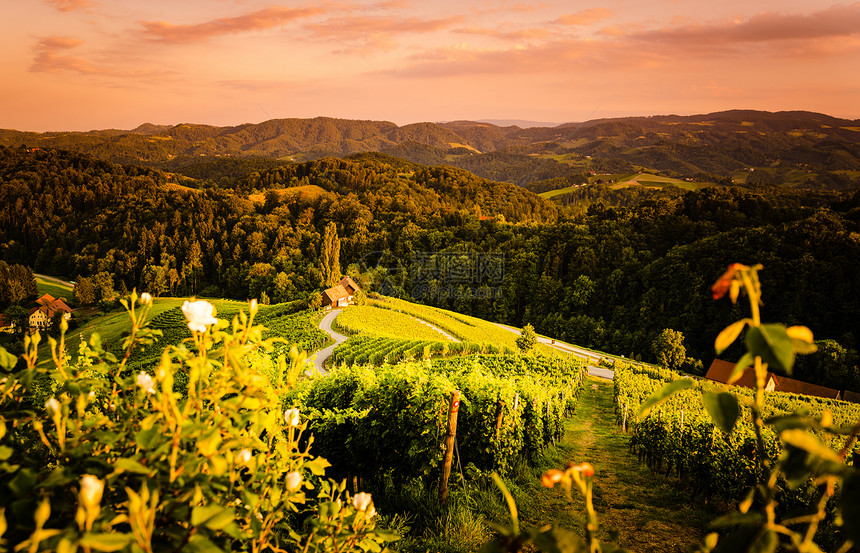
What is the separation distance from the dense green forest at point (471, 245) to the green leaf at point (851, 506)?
48103 millimetres

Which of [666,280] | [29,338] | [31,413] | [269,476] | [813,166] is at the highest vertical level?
[813,166]

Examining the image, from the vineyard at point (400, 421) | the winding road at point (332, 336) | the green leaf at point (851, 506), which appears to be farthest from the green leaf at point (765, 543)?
the winding road at point (332, 336)

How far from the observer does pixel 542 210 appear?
387ft

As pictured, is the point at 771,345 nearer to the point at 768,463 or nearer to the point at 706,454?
the point at 768,463

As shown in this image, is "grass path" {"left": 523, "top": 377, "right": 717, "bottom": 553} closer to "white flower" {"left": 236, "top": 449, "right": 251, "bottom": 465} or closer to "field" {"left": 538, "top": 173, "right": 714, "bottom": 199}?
"white flower" {"left": 236, "top": 449, "right": 251, "bottom": 465}

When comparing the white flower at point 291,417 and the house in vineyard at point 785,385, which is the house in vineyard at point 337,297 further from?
the white flower at point 291,417

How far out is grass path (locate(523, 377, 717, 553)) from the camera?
18.6ft

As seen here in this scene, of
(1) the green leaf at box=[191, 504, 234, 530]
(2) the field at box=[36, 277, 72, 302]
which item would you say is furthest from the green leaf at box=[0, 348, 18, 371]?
(2) the field at box=[36, 277, 72, 302]

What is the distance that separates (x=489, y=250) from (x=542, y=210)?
138ft

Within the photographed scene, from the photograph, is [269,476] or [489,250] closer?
[269,476]

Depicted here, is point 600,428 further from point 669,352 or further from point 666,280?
point 666,280

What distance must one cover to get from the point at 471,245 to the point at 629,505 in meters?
79.6

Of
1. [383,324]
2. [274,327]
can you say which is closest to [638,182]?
[383,324]

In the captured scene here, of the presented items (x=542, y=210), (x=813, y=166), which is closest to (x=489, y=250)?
(x=542, y=210)
